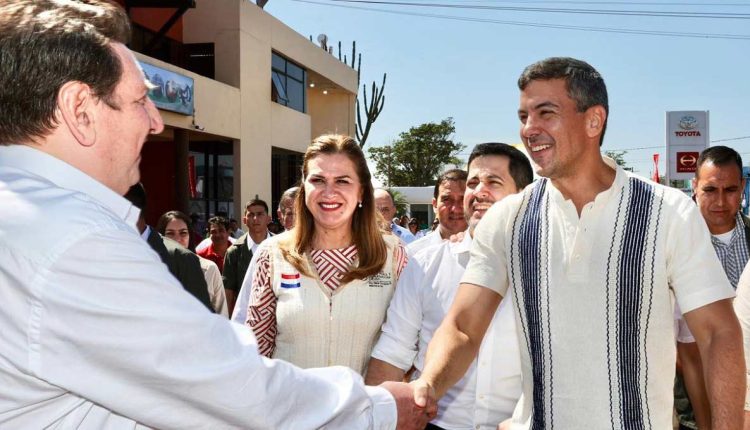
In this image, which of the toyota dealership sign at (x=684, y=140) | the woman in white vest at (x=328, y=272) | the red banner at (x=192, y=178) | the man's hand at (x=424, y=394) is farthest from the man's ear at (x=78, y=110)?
the red banner at (x=192, y=178)

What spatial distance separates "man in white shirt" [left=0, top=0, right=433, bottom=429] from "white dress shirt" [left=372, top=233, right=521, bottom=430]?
1.36m

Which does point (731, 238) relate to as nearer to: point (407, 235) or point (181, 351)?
point (181, 351)

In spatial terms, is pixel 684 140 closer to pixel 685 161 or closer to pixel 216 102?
pixel 685 161

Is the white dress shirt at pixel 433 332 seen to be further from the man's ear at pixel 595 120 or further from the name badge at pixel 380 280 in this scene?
the man's ear at pixel 595 120

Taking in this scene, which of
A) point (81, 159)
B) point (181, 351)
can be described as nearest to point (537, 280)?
point (181, 351)

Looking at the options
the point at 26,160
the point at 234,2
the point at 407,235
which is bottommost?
the point at 407,235

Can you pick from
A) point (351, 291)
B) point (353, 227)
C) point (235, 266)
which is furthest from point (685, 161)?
point (351, 291)

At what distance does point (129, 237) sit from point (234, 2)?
18.8 meters

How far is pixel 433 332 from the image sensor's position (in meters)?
3.12

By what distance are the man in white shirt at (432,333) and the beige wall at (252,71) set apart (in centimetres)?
1549

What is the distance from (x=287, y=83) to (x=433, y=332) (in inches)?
824

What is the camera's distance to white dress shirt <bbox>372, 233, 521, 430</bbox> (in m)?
2.85

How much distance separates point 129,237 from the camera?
4.40 ft

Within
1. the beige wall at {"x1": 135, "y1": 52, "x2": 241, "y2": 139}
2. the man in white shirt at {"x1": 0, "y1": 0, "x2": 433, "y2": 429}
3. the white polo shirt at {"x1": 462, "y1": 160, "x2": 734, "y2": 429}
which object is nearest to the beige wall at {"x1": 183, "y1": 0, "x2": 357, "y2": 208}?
the beige wall at {"x1": 135, "y1": 52, "x2": 241, "y2": 139}
